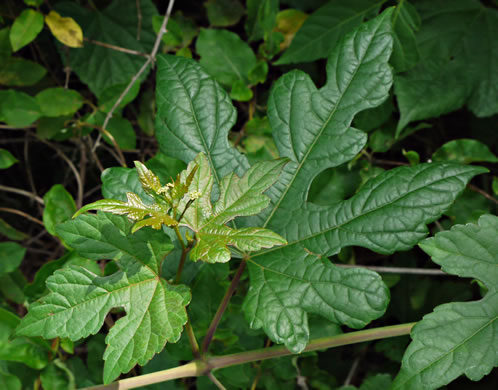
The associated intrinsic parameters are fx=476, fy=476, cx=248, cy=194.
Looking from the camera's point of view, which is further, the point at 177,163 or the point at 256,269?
the point at 177,163

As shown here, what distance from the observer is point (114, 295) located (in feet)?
3.77

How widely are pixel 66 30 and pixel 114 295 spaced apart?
1097 mm

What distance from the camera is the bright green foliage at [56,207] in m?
1.58

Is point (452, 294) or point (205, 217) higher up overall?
point (205, 217)

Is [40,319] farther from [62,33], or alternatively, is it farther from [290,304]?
[62,33]

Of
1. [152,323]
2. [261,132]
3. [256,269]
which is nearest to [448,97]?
[261,132]

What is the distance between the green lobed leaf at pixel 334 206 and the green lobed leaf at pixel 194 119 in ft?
0.45

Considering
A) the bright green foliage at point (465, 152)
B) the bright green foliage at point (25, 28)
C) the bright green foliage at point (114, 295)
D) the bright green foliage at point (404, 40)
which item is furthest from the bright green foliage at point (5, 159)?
the bright green foliage at point (465, 152)

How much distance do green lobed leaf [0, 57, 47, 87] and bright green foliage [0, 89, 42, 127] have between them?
0.08 meters

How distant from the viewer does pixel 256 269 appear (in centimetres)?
125

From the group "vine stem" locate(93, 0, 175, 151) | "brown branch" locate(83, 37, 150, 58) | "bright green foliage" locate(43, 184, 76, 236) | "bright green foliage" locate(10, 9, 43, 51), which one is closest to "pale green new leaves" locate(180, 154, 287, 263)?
"bright green foliage" locate(43, 184, 76, 236)

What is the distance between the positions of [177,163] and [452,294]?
3.80 feet

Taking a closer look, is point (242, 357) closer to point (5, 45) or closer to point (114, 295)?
point (114, 295)

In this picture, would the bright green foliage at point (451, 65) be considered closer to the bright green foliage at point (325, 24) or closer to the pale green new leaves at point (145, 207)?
the bright green foliage at point (325, 24)
